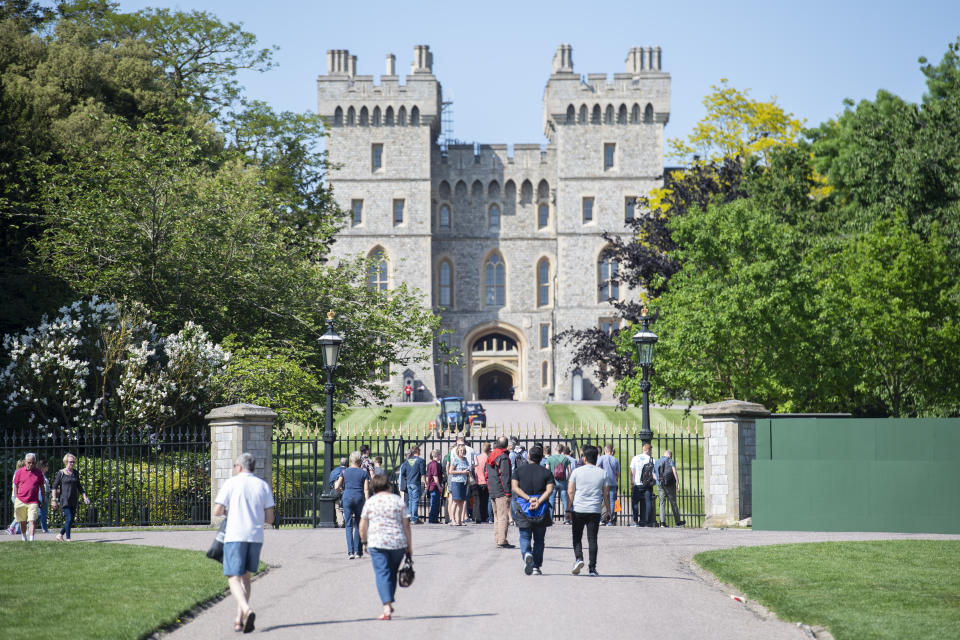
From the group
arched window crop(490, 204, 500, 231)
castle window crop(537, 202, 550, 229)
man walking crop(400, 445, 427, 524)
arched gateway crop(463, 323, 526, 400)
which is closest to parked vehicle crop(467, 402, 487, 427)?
arched gateway crop(463, 323, 526, 400)

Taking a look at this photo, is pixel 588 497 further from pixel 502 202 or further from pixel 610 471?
pixel 502 202

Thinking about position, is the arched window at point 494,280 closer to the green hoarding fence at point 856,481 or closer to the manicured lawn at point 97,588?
the green hoarding fence at point 856,481

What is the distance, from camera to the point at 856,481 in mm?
16406

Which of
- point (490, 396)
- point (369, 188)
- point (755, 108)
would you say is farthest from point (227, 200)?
point (490, 396)

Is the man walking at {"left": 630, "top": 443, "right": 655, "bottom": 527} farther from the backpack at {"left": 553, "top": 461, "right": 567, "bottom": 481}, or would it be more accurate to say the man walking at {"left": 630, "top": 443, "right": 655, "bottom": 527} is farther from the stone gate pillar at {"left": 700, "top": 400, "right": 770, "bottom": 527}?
the backpack at {"left": 553, "top": 461, "right": 567, "bottom": 481}

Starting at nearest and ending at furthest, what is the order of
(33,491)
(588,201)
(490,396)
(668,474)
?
(33,491) → (668,474) → (588,201) → (490,396)

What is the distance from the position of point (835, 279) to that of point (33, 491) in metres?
19.3

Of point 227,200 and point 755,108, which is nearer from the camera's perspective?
point 227,200

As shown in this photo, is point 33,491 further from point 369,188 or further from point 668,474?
point 369,188

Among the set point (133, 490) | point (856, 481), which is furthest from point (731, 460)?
point (133, 490)

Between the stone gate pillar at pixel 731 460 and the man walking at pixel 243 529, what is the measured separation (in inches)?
401

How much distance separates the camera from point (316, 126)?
3306cm

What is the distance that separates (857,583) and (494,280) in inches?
2048

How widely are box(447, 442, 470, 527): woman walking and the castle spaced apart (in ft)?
134
